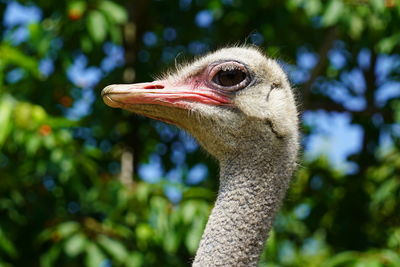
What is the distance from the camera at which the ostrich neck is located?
285 cm

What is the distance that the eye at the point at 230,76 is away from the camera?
321 cm

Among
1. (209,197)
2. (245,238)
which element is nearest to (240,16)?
(209,197)

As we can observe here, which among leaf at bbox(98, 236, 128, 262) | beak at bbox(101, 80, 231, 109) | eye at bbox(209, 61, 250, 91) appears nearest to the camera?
beak at bbox(101, 80, 231, 109)

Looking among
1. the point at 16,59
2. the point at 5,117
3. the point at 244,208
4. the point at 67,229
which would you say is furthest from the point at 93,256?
the point at 244,208

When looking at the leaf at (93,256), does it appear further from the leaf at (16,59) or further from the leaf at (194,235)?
the leaf at (16,59)

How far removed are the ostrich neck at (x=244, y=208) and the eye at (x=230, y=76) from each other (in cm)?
28

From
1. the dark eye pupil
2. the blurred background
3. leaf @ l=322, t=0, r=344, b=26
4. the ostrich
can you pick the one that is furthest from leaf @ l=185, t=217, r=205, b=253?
the dark eye pupil

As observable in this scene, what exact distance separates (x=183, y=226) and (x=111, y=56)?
1672 millimetres

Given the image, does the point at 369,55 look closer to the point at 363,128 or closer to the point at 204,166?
the point at 363,128

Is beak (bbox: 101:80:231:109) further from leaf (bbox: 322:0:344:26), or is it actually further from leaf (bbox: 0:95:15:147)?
leaf (bbox: 322:0:344:26)

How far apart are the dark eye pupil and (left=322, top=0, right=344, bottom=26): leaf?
82.1 inches

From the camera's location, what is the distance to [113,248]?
5.09 meters

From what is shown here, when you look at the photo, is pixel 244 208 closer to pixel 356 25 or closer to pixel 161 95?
pixel 161 95

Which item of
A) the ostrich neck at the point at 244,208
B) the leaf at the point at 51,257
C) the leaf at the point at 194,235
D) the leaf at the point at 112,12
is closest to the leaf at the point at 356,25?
the leaf at the point at 112,12
